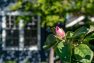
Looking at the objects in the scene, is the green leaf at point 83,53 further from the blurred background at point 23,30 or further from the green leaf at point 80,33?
the blurred background at point 23,30

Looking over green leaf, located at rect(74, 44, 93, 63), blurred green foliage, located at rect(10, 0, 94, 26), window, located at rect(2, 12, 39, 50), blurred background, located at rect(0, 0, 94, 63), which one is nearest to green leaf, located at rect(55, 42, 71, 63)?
green leaf, located at rect(74, 44, 93, 63)

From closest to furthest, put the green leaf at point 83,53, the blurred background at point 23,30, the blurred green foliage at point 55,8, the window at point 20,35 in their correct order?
the green leaf at point 83,53 → the blurred green foliage at point 55,8 → the blurred background at point 23,30 → the window at point 20,35

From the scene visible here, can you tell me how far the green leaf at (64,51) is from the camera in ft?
5.38

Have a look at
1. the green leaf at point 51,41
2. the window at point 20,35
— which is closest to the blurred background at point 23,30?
the window at point 20,35

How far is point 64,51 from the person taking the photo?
1657mm

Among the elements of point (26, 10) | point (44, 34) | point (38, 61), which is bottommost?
point (38, 61)

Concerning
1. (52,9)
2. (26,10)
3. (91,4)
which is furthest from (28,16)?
(91,4)

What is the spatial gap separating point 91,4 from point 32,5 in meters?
2.41

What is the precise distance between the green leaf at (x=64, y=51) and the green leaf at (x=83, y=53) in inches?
1.4

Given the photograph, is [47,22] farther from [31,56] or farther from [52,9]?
[31,56]

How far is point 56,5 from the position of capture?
14.7 m

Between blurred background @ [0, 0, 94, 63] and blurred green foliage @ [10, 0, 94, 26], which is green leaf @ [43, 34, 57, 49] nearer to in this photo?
blurred green foliage @ [10, 0, 94, 26]

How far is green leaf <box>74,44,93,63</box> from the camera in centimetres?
163

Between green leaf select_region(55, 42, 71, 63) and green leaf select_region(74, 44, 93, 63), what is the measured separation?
0.11 feet
